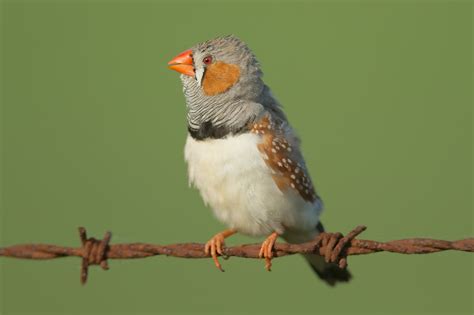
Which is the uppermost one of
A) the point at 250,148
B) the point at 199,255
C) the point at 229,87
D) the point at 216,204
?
the point at 229,87

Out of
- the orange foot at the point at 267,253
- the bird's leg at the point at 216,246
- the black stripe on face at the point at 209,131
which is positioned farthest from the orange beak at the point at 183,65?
the orange foot at the point at 267,253

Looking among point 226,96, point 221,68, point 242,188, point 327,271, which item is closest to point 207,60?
point 221,68

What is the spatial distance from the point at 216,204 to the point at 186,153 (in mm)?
388

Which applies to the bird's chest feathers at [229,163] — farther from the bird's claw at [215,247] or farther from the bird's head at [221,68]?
the bird's head at [221,68]

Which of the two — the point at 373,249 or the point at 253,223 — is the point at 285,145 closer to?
the point at 253,223

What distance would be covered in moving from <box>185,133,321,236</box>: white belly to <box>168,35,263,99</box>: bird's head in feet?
1.26

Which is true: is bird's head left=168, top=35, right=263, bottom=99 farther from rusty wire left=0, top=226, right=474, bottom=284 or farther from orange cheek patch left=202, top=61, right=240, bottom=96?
rusty wire left=0, top=226, right=474, bottom=284

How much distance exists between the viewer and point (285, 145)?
4.05 metres

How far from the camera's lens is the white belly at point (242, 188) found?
388 cm

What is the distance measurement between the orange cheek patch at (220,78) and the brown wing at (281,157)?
0.37 metres

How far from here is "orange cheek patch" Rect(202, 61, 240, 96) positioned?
13.7ft

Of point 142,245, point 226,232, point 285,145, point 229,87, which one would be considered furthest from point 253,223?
point 142,245

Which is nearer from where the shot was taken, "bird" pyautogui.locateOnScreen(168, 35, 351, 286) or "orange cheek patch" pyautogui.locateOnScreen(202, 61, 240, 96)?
"bird" pyautogui.locateOnScreen(168, 35, 351, 286)

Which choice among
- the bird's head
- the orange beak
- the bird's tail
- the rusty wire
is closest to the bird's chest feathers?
the bird's head
